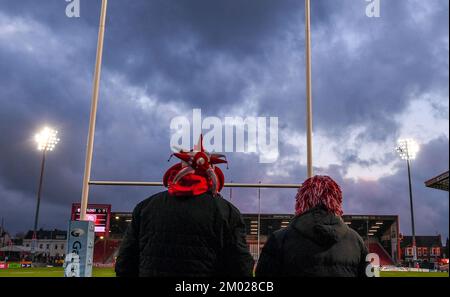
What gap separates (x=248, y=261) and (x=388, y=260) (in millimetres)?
45556

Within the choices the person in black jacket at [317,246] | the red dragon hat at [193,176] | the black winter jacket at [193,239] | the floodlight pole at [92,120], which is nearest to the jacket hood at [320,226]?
the person in black jacket at [317,246]

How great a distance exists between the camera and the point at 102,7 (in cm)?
751

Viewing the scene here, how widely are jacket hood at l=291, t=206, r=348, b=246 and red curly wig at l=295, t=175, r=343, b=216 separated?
4 cm

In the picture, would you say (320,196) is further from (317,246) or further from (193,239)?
(193,239)

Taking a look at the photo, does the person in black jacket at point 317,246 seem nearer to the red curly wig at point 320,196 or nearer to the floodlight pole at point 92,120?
the red curly wig at point 320,196

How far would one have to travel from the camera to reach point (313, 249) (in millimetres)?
2311

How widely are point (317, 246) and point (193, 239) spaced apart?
2.06ft

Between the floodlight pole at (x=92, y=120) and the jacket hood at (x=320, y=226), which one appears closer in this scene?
the jacket hood at (x=320, y=226)

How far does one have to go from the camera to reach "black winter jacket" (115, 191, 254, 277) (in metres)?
2.40

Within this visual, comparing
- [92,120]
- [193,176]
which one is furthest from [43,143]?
[193,176]

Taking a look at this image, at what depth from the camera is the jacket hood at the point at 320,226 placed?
7.55 feet

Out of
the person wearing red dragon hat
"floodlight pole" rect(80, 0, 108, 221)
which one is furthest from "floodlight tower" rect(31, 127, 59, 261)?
the person wearing red dragon hat

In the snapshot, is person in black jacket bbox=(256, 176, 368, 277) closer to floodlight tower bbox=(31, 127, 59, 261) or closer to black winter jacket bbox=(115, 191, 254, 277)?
black winter jacket bbox=(115, 191, 254, 277)
